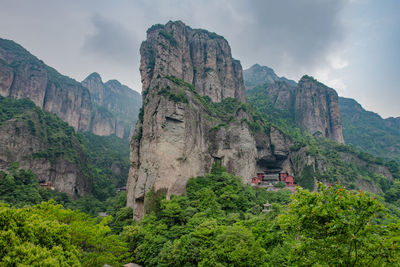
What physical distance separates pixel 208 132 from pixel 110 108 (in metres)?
134

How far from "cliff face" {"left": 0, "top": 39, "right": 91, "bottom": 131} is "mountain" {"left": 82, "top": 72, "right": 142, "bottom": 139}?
14.8 metres

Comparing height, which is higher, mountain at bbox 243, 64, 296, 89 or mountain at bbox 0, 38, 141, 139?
mountain at bbox 243, 64, 296, 89

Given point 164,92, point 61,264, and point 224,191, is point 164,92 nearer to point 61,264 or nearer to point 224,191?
point 224,191

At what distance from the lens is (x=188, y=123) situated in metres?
37.0

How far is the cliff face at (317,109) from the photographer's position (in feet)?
224

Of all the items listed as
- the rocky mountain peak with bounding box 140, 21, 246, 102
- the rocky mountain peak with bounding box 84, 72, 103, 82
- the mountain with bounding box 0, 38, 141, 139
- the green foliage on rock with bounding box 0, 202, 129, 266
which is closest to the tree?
the green foliage on rock with bounding box 0, 202, 129, 266

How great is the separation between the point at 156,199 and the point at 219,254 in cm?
1470

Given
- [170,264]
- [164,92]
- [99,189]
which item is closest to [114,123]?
[99,189]

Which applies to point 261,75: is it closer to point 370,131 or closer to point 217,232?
point 370,131

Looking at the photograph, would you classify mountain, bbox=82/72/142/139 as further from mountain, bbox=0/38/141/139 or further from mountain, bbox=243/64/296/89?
mountain, bbox=243/64/296/89

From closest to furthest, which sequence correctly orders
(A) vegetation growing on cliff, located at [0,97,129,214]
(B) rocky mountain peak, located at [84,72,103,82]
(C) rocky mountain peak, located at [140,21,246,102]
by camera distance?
(C) rocky mountain peak, located at [140,21,246,102] < (A) vegetation growing on cliff, located at [0,97,129,214] < (B) rocky mountain peak, located at [84,72,103,82]

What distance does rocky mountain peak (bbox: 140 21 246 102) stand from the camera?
4828 cm

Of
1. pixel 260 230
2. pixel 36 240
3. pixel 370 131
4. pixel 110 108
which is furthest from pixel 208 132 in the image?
pixel 110 108

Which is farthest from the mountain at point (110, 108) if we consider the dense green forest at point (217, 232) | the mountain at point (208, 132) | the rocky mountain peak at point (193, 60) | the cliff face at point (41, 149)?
the dense green forest at point (217, 232)
